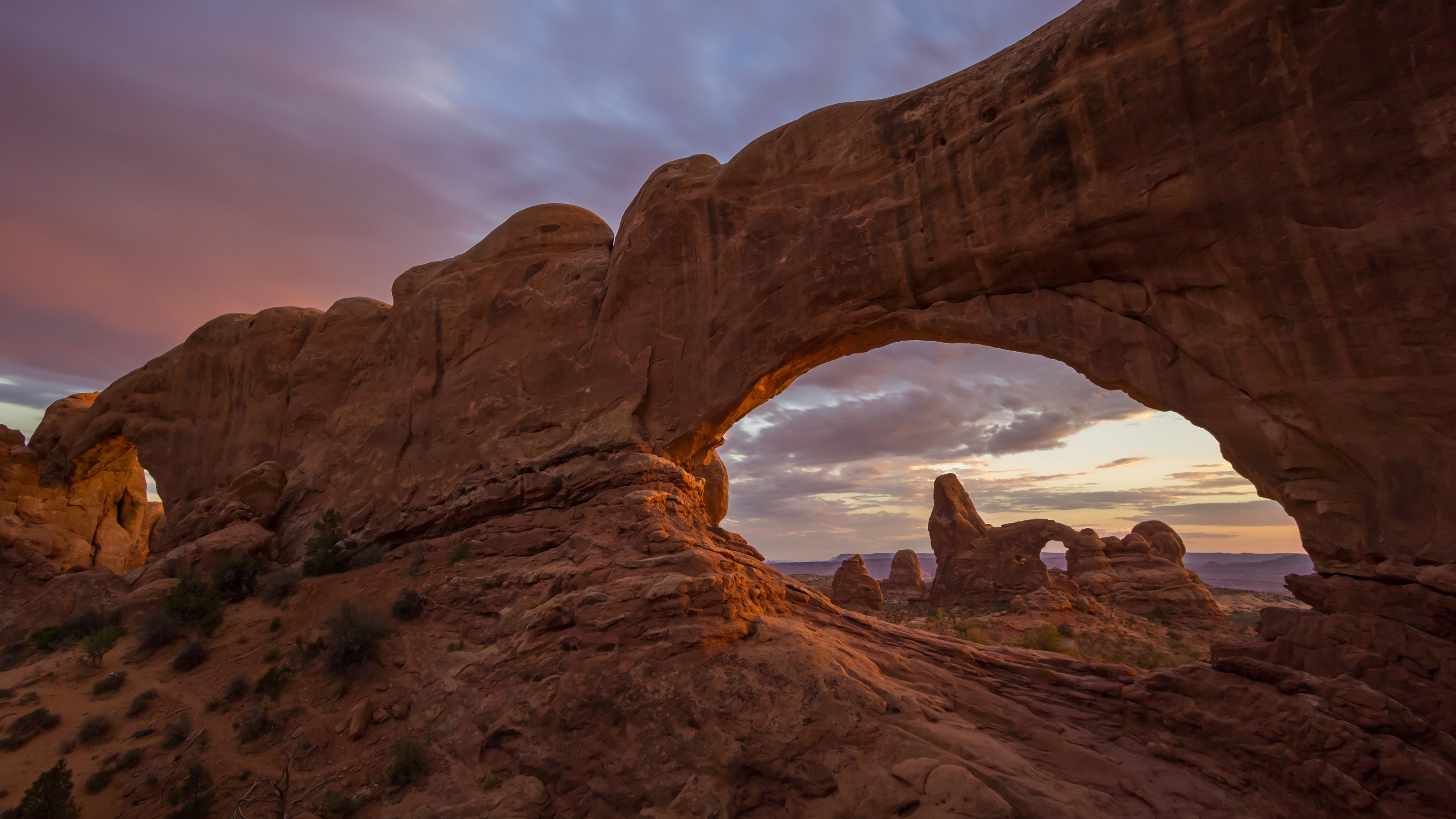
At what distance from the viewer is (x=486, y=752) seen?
968 centimetres

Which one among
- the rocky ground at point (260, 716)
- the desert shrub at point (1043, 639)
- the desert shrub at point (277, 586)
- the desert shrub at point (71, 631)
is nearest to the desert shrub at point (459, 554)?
the rocky ground at point (260, 716)

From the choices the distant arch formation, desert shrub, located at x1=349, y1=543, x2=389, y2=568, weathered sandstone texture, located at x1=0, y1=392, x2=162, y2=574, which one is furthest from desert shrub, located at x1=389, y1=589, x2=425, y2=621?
weathered sandstone texture, located at x1=0, y1=392, x2=162, y2=574

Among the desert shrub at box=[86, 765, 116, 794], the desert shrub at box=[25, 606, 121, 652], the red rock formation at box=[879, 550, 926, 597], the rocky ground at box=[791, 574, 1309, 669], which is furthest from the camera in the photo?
the red rock formation at box=[879, 550, 926, 597]

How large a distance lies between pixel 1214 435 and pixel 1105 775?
547 cm

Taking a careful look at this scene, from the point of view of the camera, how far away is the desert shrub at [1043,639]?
18250mm

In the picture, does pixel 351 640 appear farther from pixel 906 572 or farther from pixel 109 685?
pixel 906 572

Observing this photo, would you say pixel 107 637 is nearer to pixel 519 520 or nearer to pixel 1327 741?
pixel 519 520

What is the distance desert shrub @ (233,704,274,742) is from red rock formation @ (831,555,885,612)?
95.9 feet

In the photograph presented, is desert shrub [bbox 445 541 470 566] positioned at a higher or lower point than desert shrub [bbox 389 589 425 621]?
higher

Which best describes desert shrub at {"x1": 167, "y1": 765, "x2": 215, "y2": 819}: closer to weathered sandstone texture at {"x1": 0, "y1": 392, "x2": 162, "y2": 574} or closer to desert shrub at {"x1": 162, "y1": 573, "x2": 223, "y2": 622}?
desert shrub at {"x1": 162, "y1": 573, "x2": 223, "y2": 622}

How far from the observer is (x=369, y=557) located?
1698 cm

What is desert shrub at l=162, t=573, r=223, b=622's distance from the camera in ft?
49.8

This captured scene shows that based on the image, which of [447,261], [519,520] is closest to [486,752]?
[519,520]

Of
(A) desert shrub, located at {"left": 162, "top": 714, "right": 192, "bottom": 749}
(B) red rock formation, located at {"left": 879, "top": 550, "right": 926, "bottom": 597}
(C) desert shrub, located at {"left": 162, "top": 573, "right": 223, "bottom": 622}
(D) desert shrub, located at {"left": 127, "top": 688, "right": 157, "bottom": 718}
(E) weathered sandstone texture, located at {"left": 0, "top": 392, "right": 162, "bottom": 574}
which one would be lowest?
(B) red rock formation, located at {"left": 879, "top": 550, "right": 926, "bottom": 597}
